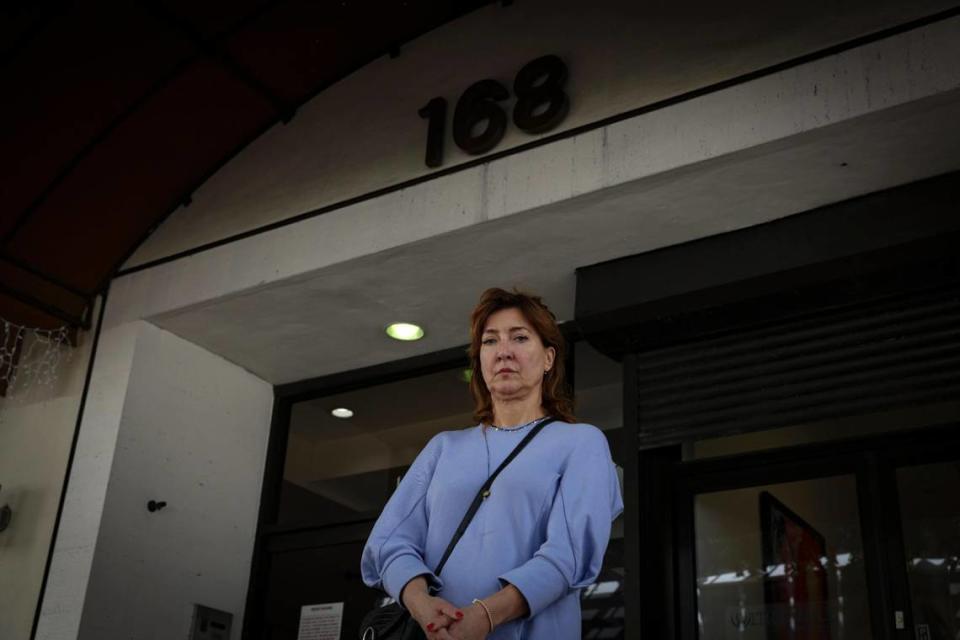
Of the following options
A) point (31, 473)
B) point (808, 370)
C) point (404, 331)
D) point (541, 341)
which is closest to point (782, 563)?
point (808, 370)

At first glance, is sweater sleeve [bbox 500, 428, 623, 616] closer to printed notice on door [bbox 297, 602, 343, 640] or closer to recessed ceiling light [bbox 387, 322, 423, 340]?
recessed ceiling light [bbox 387, 322, 423, 340]

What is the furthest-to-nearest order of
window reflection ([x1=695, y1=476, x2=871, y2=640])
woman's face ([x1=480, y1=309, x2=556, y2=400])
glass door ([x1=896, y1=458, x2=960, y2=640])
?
window reflection ([x1=695, y1=476, x2=871, y2=640]) < glass door ([x1=896, y1=458, x2=960, y2=640]) < woman's face ([x1=480, y1=309, x2=556, y2=400])

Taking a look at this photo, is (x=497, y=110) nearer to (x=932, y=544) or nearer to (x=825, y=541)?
(x=825, y=541)

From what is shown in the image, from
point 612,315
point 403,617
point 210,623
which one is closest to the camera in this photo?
point 403,617

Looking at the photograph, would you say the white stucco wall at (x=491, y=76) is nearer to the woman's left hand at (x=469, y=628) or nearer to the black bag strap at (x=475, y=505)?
the black bag strap at (x=475, y=505)

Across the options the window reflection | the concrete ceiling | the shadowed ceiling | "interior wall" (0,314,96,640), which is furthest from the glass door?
"interior wall" (0,314,96,640)

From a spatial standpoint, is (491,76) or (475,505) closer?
(475,505)

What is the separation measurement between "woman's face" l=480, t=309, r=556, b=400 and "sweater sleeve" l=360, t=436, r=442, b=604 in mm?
203

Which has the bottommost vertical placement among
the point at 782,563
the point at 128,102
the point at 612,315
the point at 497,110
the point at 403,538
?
the point at 403,538

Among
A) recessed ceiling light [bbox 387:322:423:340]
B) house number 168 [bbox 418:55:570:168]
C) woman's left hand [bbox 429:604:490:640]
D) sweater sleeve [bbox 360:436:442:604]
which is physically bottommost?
woman's left hand [bbox 429:604:490:640]

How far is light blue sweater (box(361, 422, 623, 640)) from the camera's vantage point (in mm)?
2203

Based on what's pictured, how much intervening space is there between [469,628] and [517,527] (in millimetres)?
276

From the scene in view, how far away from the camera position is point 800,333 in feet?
13.9

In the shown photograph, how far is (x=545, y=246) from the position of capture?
4488 mm
